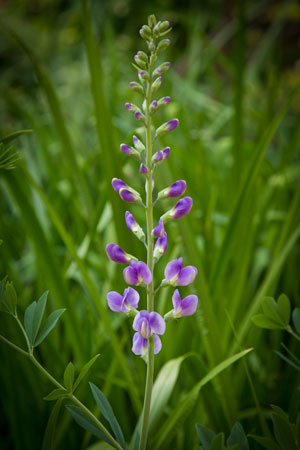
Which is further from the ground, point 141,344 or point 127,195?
point 127,195

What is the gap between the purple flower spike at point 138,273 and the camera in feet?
1.26

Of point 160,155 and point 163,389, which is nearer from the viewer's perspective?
point 160,155

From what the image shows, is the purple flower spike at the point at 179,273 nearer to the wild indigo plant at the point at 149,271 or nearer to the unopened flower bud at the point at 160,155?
the wild indigo plant at the point at 149,271

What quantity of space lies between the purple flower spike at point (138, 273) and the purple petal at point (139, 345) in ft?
0.19

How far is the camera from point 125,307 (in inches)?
16.2

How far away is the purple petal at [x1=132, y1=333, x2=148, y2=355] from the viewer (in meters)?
0.40

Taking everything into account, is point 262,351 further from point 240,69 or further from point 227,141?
point 227,141

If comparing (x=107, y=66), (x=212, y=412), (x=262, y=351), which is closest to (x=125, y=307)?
(x=212, y=412)

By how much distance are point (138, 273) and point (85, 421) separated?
165 millimetres

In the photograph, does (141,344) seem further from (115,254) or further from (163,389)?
(163,389)

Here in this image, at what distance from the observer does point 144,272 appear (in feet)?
1.27

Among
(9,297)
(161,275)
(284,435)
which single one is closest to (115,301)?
(9,297)

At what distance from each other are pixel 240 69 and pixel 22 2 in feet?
13.4

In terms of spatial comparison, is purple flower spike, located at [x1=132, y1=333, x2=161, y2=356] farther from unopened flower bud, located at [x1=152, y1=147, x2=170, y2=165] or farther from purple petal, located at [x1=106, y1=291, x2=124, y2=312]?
unopened flower bud, located at [x1=152, y1=147, x2=170, y2=165]
